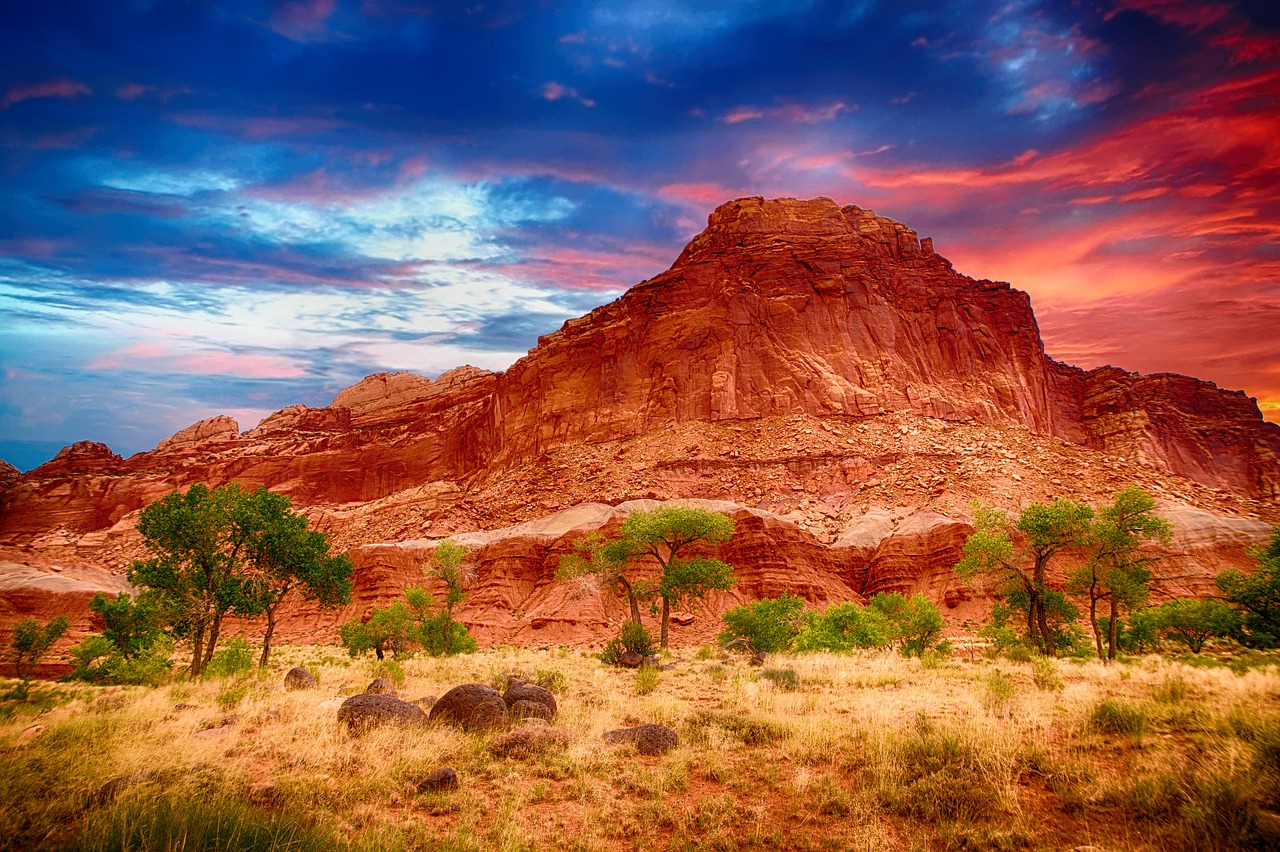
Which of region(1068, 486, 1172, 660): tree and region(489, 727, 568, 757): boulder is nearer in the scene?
region(489, 727, 568, 757): boulder

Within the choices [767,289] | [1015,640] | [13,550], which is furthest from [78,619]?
[767,289]

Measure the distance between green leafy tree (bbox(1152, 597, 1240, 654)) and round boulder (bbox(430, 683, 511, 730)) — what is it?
95.1 ft

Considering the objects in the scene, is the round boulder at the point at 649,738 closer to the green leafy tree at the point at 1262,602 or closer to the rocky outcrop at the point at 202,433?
the green leafy tree at the point at 1262,602

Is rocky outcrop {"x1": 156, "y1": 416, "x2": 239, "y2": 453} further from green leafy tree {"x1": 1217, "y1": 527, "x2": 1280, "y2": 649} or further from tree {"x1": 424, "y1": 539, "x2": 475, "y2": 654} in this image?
green leafy tree {"x1": 1217, "y1": 527, "x2": 1280, "y2": 649}

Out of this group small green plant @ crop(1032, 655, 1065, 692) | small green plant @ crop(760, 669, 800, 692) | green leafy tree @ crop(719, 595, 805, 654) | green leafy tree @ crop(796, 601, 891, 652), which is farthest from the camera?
green leafy tree @ crop(796, 601, 891, 652)

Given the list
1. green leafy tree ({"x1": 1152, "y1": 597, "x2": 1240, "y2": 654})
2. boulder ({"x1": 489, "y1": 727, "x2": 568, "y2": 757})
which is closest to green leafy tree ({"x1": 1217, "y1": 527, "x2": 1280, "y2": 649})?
green leafy tree ({"x1": 1152, "y1": 597, "x2": 1240, "y2": 654})

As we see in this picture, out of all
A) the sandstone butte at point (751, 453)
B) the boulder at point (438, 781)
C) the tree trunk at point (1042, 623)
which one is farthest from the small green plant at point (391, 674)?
the tree trunk at point (1042, 623)

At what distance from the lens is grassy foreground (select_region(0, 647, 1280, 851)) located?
575 centimetres

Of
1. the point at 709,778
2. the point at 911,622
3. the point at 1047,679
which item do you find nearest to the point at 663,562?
the point at 911,622

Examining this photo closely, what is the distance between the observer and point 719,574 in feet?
100

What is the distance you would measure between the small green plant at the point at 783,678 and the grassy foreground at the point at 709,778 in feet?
10.9

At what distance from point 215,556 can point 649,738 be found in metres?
19.5

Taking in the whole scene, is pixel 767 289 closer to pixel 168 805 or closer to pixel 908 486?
pixel 908 486

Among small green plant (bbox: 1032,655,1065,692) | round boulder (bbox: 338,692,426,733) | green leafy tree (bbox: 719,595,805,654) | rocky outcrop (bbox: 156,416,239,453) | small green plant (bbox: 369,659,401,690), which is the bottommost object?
green leafy tree (bbox: 719,595,805,654)
